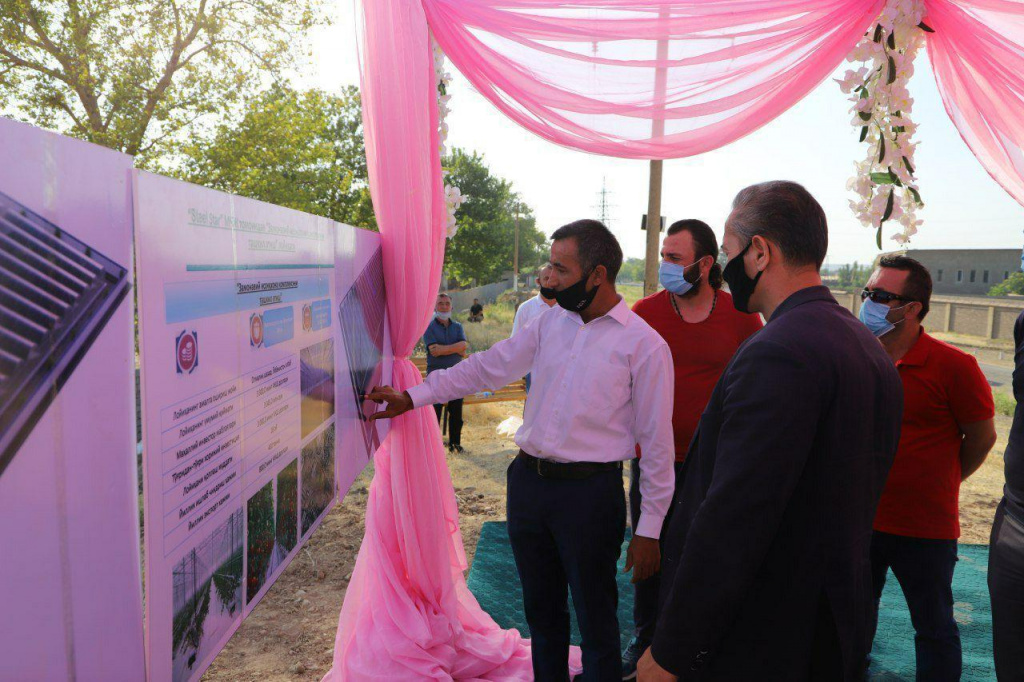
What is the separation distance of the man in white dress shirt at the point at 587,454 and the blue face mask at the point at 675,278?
52cm

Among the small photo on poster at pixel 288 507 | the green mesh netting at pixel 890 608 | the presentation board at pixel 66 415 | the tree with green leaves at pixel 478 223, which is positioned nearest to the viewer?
the presentation board at pixel 66 415

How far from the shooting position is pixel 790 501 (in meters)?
1.32

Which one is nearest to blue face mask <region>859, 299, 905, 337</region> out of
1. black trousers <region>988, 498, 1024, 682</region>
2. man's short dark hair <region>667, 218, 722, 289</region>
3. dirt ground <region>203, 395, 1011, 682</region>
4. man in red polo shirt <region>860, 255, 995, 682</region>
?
man in red polo shirt <region>860, 255, 995, 682</region>

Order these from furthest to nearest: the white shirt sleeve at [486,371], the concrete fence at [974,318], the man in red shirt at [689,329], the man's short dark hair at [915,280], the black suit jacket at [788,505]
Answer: the concrete fence at [974,318]
the man in red shirt at [689,329]
the white shirt sleeve at [486,371]
the man's short dark hair at [915,280]
the black suit jacket at [788,505]

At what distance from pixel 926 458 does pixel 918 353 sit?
0.39 meters

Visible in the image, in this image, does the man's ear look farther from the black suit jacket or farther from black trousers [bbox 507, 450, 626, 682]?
black trousers [bbox 507, 450, 626, 682]

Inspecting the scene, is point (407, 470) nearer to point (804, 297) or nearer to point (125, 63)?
point (804, 297)

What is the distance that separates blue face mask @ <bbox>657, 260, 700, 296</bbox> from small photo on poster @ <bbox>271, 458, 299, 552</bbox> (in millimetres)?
1723

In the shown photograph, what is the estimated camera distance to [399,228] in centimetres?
274

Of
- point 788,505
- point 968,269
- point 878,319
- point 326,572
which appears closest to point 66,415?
point 788,505

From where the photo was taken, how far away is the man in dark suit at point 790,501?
4.08 ft

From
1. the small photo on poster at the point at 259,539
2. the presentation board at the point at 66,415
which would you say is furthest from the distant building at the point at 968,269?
the presentation board at the point at 66,415

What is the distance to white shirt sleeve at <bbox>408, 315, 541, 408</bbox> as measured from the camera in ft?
8.41

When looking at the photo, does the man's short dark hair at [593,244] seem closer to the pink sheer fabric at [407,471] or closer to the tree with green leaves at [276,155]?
the pink sheer fabric at [407,471]
